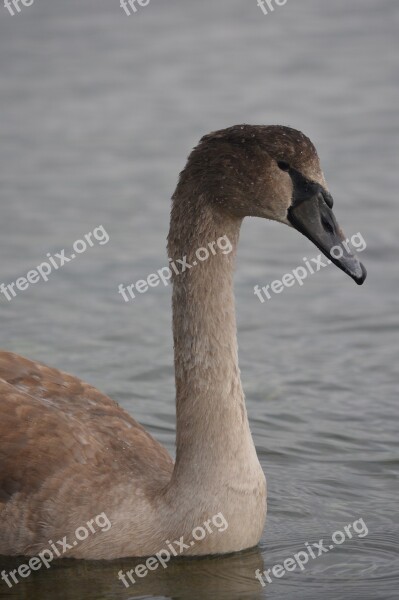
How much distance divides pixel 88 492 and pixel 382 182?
683 centimetres

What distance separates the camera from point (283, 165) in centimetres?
764

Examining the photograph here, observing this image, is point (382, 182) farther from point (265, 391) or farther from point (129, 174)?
point (265, 391)

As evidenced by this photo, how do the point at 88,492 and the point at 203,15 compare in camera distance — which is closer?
the point at 88,492

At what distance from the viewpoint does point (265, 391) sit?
413 inches

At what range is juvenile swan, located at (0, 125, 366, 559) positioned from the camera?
7.77 meters

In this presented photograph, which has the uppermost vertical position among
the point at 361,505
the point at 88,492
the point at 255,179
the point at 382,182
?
the point at 255,179

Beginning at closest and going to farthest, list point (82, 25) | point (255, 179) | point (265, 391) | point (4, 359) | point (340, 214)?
point (255, 179), point (4, 359), point (265, 391), point (340, 214), point (82, 25)

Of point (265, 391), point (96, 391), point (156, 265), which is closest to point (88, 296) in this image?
point (156, 265)

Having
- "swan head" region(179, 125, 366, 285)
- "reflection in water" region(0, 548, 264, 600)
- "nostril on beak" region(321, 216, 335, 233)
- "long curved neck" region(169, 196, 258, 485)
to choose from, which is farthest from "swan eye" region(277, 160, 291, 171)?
"reflection in water" region(0, 548, 264, 600)

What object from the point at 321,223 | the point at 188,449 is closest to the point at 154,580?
the point at 188,449

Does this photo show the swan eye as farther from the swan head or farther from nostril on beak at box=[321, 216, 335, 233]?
nostril on beak at box=[321, 216, 335, 233]

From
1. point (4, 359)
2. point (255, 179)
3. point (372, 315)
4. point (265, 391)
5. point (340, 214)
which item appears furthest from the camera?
point (340, 214)

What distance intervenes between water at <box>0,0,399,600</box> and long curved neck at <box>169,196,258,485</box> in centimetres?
54

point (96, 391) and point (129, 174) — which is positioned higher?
point (96, 391)
